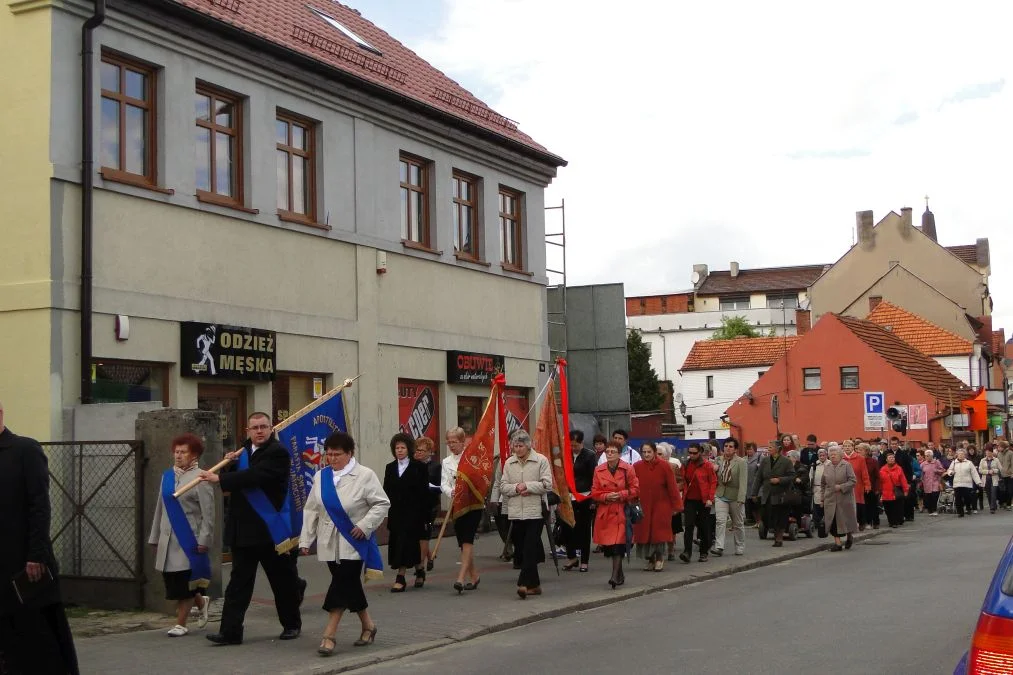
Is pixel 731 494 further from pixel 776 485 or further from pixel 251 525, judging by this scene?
pixel 251 525

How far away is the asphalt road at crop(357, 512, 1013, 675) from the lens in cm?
1038

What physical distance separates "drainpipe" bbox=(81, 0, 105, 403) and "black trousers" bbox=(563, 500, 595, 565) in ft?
21.2

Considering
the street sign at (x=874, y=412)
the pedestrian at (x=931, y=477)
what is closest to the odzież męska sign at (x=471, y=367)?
the street sign at (x=874, y=412)


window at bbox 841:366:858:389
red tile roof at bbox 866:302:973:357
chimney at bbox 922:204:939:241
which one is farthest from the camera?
chimney at bbox 922:204:939:241

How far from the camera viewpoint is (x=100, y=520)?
14.0m

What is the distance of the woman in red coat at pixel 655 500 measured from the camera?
17750 millimetres

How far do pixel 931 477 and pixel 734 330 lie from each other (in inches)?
2858

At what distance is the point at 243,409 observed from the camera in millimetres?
18969

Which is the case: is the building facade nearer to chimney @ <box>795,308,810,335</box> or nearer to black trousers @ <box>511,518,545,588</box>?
black trousers @ <box>511,518,545,588</box>

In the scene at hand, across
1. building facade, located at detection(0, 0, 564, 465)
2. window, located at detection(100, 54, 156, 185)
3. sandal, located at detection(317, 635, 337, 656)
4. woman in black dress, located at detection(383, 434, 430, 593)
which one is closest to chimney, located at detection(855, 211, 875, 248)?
building facade, located at detection(0, 0, 564, 465)

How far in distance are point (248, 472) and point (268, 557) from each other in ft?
2.72

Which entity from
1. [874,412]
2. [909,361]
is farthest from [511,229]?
[909,361]

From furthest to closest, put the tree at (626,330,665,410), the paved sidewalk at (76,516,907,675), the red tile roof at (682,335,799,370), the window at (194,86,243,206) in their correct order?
the tree at (626,330,665,410), the red tile roof at (682,335,799,370), the window at (194,86,243,206), the paved sidewalk at (76,516,907,675)

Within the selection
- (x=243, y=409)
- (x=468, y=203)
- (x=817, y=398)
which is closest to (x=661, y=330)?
(x=817, y=398)
